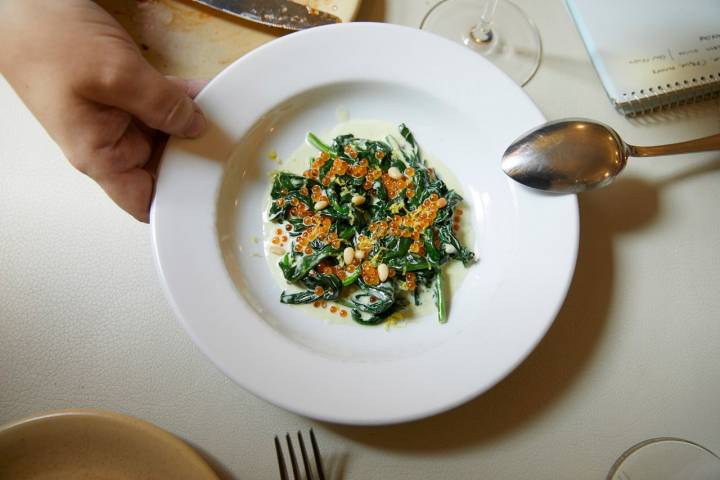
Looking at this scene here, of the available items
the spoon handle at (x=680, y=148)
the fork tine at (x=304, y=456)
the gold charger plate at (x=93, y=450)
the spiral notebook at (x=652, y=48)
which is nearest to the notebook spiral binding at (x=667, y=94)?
the spiral notebook at (x=652, y=48)

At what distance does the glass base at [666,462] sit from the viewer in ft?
3.66

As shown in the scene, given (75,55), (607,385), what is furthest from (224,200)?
(607,385)

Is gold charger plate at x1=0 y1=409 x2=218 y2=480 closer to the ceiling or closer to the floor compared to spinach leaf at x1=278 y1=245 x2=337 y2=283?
closer to the floor

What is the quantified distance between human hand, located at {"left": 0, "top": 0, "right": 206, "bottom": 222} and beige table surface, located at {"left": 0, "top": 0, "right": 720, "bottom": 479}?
26 centimetres

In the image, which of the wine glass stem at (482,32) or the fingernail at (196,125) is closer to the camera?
the fingernail at (196,125)

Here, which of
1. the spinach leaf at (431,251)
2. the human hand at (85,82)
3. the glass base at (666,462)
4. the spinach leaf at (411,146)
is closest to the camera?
the human hand at (85,82)

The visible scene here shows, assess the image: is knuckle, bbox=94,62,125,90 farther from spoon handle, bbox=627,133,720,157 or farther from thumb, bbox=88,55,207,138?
spoon handle, bbox=627,133,720,157

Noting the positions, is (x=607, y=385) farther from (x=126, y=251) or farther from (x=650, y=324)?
(x=126, y=251)

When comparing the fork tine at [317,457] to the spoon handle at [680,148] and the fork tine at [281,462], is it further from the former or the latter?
the spoon handle at [680,148]

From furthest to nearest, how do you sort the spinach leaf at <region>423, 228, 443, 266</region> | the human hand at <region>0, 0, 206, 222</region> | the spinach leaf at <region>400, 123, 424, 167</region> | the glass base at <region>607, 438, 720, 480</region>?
1. the spinach leaf at <region>400, 123, 424, 167</region>
2. the spinach leaf at <region>423, 228, 443, 266</region>
3. the glass base at <region>607, 438, 720, 480</region>
4. the human hand at <region>0, 0, 206, 222</region>

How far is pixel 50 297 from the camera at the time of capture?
4.10 feet

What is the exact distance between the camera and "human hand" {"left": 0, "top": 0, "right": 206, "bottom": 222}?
1.01 meters

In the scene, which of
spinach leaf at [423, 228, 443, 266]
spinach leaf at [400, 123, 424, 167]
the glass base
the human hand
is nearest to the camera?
the human hand

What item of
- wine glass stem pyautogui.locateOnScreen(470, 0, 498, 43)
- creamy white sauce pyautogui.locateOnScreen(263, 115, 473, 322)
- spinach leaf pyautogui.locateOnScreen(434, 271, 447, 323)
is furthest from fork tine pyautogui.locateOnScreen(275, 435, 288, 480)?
wine glass stem pyautogui.locateOnScreen(470, 0, 498, 43)
